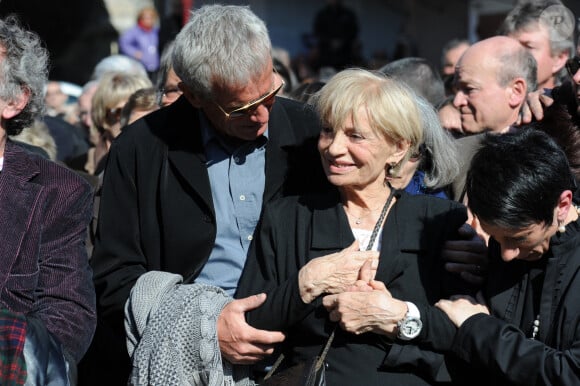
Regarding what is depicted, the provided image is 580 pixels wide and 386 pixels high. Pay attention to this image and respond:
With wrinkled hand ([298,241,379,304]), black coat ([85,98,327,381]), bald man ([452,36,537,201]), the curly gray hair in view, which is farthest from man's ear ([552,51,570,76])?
the curly gray hair

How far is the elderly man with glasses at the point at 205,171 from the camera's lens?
383cm

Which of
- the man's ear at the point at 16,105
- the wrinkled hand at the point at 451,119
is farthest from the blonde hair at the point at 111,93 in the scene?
the man's ear at the point at 16,105

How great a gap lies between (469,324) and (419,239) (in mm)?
396

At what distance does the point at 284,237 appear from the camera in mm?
3652

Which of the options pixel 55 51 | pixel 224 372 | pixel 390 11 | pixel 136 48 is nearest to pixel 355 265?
pixel 224 372

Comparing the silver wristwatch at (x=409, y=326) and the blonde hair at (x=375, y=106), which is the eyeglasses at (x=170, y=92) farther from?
the silver wristwatch at (x=409, y=326)

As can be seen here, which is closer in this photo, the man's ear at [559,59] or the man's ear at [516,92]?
the man's ear at [516,92]

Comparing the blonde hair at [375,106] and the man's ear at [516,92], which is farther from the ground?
the blonde hair at [375,106]

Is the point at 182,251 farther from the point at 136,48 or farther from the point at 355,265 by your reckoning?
the point at 136,48

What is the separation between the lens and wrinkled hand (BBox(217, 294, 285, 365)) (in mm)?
3512

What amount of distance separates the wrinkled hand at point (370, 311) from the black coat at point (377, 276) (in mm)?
99

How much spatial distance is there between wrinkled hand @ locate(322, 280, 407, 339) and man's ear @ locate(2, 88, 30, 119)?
143 cm

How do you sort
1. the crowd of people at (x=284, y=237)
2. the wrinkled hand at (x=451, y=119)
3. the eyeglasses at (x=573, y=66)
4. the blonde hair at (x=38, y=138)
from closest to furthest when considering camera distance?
1. the crowd of people at (x=284, y=237)
2. the eyeglasses at (x=573, y=66)
3. the wrinkled hand at (x=451, y=119)
4. the blonde hair at (x=38, y=138)

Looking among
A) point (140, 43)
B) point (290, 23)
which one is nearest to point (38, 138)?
point (140, 43)
